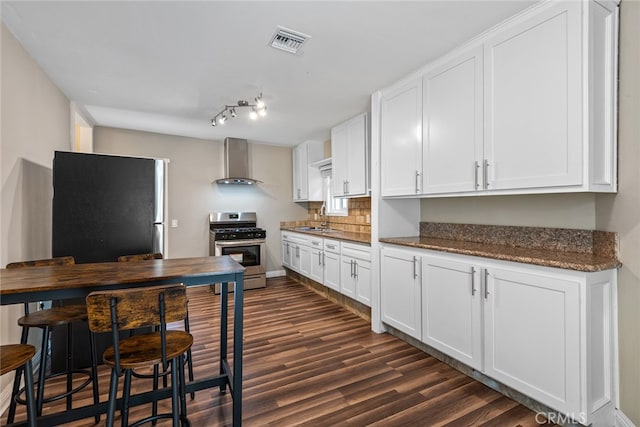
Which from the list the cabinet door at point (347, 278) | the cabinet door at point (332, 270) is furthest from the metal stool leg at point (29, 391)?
the cabinet door at point (332, 270)

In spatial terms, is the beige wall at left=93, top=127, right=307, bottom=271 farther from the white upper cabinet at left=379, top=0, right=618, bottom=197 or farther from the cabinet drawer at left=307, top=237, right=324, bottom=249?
the white upper cabinet at left=379, top=0, right=618, bottom=197

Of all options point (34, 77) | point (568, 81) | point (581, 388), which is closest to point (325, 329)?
point (581, 388)

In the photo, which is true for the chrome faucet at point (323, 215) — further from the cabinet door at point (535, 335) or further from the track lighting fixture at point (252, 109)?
the cabinet door at point (535, 335)

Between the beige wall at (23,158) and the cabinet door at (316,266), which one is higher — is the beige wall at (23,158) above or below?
above

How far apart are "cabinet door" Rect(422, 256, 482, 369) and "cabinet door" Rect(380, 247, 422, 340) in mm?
80

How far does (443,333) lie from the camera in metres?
2.34

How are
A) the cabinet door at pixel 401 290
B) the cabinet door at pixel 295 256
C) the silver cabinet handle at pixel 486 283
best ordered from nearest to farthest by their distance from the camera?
the silver cabinet handle at pixel 486 283 → the cabinet door at pixel 401 290 → the cabinet door at pixel 295 256

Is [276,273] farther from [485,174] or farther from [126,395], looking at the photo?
[485,174]

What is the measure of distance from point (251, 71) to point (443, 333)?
2752 millimetres

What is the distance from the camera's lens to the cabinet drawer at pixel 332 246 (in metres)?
3.86

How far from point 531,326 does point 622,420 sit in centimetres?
62

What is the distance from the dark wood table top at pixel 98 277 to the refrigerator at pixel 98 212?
0.70 meters

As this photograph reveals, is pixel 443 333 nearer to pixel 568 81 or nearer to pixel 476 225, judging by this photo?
pixel 476 225

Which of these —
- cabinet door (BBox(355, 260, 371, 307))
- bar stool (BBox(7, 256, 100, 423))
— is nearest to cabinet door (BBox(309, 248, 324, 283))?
cabinet door (BBox(355, 260, 371, 307))
